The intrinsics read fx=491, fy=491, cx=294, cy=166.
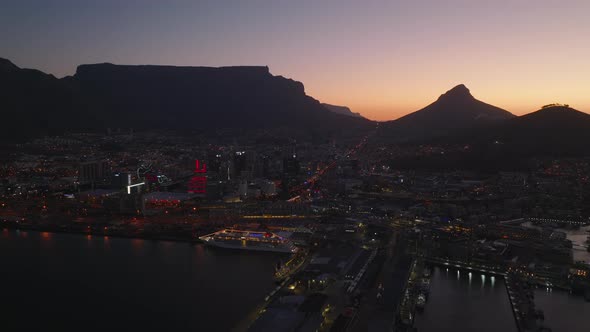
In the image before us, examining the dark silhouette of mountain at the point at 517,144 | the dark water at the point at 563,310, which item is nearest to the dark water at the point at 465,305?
the dark water at the point at 563,310

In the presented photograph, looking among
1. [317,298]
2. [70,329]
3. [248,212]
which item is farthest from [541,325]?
[248,212]

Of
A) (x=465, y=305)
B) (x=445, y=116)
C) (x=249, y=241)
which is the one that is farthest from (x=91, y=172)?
(x=445, y=116)

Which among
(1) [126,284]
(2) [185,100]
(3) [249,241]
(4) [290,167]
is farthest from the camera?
(2) [185,100]

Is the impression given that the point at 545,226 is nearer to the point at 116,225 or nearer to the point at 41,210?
the point at 116,225

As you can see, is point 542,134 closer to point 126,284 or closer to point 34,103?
point 126,284

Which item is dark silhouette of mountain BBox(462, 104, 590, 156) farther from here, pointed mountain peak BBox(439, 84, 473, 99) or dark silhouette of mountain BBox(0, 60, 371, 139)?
dark silhouette of mountain BBox(0, 60, 371, 139)

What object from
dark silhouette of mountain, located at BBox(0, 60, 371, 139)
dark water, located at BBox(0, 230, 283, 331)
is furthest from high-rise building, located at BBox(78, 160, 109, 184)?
dark silhouette of mountain, located at BBox(0, 60, 371, 139)
